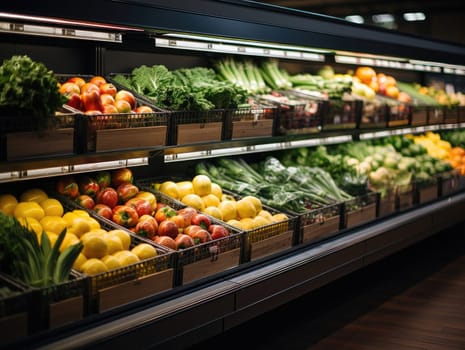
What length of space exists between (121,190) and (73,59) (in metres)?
0.75

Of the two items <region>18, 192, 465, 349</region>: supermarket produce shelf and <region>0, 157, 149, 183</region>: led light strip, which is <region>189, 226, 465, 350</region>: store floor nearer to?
<region>18, 192, 465, 349</region>: supermarket produce shelf

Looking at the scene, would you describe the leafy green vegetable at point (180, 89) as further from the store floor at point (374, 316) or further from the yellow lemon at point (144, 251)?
the store floor at point (374, 316)

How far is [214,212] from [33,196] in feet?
3.23

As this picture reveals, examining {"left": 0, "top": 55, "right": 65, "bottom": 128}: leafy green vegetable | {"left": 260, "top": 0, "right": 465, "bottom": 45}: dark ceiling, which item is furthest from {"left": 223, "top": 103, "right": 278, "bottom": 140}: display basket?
{"left": 260, "top": 0, "right": 465, "bottom": 45}: dark ceiling

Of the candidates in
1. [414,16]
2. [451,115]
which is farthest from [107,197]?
[414,16]

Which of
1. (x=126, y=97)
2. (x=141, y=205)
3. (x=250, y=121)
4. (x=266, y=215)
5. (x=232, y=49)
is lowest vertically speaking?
(x=266, y=215)

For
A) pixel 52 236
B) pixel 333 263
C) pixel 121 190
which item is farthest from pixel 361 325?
pixel 52 236

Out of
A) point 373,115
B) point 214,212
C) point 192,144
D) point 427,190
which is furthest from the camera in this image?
point 427,190

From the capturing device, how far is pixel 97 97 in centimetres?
291

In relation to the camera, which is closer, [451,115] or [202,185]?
[202,185]

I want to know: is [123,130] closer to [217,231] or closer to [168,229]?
[168,229]

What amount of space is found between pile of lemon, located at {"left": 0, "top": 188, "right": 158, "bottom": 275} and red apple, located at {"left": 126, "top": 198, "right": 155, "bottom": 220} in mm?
242

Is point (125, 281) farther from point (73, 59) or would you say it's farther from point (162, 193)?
point (73, 59)

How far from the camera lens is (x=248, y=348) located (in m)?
3.56
